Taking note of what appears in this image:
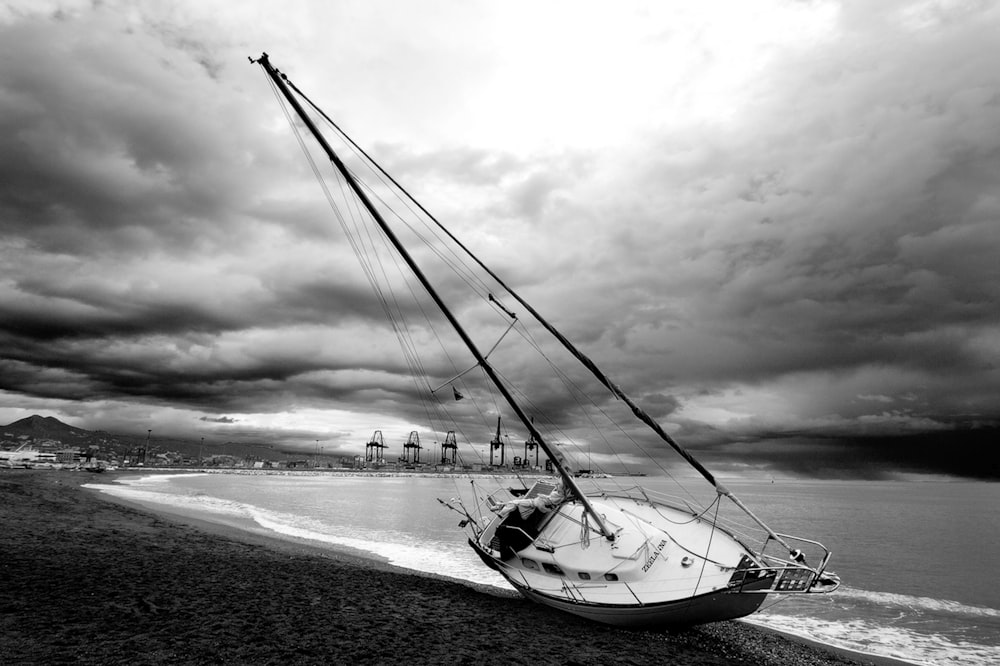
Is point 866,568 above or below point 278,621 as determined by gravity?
below

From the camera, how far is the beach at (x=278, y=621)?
1123cm

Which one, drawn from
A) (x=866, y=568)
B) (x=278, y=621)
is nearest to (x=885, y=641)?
(x=866, y=568)

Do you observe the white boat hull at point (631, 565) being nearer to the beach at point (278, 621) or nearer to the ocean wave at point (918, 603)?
the beach at point (278, 621)

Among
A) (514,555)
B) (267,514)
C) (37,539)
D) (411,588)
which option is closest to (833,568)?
(514,555)

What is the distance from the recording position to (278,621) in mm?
13508

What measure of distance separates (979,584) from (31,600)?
136 ft

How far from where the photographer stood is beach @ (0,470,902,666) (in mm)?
11234

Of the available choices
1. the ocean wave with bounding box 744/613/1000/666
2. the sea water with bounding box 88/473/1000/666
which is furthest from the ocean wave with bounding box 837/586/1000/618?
the ocean wave with bounding box 744/613/1000/666

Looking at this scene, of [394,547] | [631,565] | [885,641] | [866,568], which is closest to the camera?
[631,565]

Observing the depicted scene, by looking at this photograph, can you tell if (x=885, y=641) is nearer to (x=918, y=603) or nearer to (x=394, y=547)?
(x=918, y=603)

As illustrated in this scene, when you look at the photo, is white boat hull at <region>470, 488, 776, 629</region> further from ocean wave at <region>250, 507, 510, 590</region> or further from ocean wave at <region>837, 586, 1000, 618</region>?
ocean wave at <region>837, 586, 1000, 618</region>

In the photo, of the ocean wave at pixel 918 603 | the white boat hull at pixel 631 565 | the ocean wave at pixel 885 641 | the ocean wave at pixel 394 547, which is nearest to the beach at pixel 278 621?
the white boat hull at pixel 631 565

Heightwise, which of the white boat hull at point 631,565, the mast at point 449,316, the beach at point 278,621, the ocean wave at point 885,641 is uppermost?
the mast at point 449,316

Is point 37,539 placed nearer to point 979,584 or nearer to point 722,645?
point 722,645
